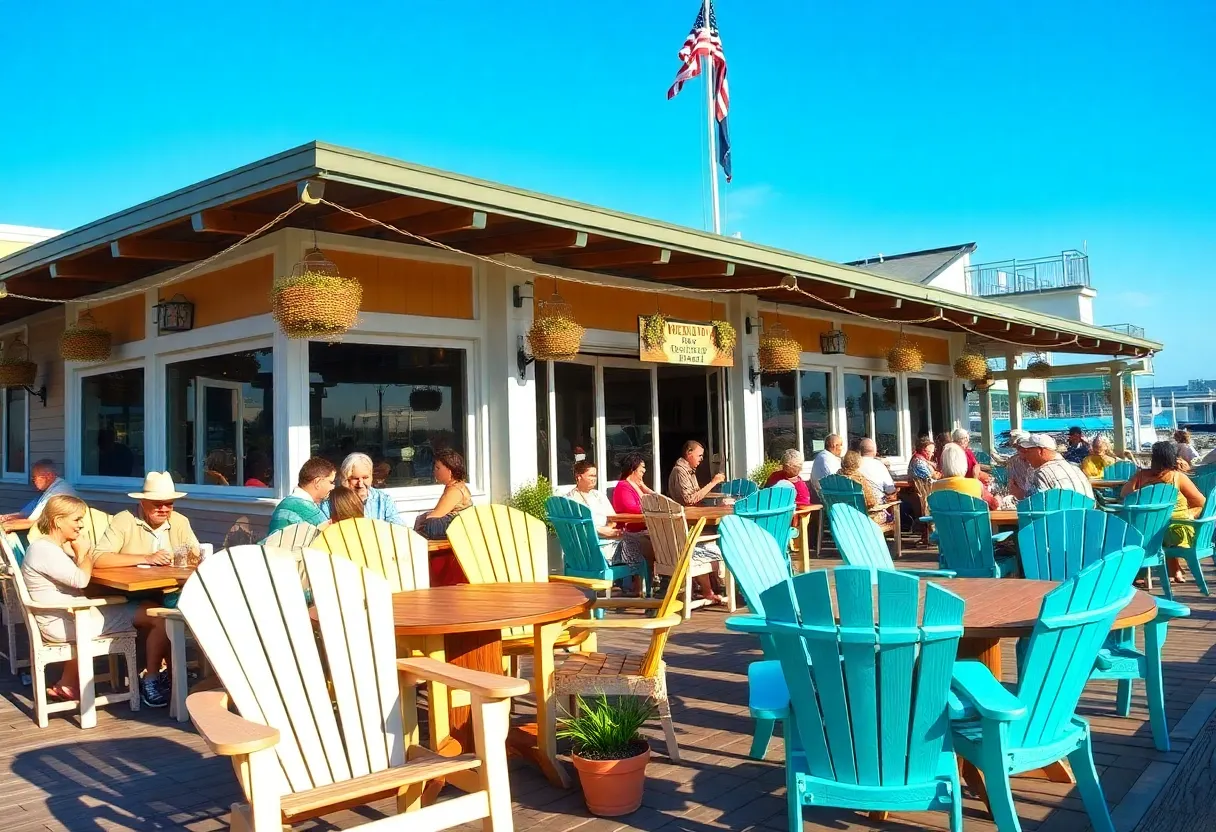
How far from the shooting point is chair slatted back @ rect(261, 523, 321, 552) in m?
4.42

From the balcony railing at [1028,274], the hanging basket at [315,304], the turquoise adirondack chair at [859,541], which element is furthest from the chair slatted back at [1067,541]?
the balcony railing at [1028,274]

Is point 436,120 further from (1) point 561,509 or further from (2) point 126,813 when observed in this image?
(2) point 126,813

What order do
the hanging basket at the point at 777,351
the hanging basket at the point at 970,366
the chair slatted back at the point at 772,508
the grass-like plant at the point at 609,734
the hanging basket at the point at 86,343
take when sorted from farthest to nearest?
1. the hanging basket at the point at 970,366
2. the hanging basket at the point at 777,351
3. the hanging basket at the point at 86,343
4. the chair slatted back at the point at 772,508
5. the grass-like plant at the point at 609,734

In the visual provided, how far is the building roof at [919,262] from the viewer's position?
20.4 m

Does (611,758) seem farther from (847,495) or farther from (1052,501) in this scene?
(847,495)

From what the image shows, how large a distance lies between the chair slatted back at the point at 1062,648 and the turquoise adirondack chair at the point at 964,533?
2.95 m

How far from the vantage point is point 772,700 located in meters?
2.69

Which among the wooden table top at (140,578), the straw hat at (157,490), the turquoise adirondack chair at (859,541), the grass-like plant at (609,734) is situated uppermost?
the straw hat at (157,490)

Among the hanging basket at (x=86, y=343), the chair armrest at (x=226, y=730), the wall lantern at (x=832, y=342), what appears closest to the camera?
the chair armrest at (x=226, y=730)

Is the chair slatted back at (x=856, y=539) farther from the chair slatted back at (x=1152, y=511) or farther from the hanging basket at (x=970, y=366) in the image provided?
the hanging basket at (x=970, y=366)

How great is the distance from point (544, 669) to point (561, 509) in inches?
103

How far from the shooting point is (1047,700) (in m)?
2.57

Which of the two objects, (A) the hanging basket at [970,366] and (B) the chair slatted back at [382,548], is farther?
(A) the hanging basket at [970,366]

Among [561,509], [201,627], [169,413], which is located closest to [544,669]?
[201,627]
